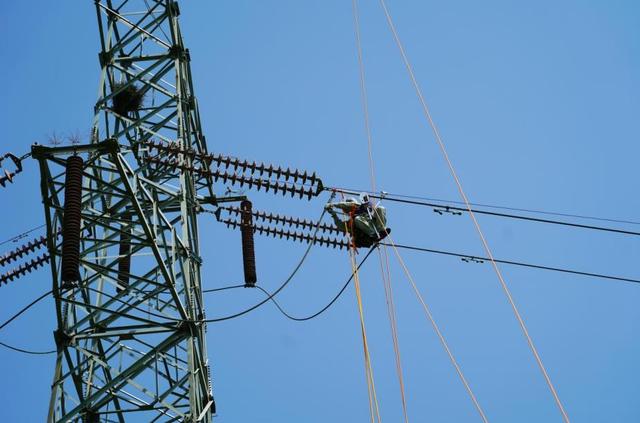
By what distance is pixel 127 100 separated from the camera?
16625 millimetres

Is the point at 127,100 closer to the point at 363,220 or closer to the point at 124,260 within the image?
the point at 124,260

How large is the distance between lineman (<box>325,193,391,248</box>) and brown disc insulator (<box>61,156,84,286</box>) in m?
4.19

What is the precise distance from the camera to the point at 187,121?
16.8 m

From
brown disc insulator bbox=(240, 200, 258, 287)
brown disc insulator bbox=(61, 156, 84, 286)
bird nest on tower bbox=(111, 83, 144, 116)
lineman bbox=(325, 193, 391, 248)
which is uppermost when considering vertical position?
bird nest on tower bbox=(111, 83, 144, 116)

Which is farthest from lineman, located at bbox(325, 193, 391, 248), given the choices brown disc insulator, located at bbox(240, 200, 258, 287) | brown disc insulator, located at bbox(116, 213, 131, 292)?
brown disc insulator, located at bbox(116, 213, 131, 292)

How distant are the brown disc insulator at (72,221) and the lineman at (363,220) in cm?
419

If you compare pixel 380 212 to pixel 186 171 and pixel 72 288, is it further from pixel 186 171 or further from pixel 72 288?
pixel 72 288

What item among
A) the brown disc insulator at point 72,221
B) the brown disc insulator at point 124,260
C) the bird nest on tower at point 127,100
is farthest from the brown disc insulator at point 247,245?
the brown disc insulator at point 72,221

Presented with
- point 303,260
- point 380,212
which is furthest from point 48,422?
point 380,212

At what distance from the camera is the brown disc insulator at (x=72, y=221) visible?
494 inches

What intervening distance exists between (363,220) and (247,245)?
9.68 feet

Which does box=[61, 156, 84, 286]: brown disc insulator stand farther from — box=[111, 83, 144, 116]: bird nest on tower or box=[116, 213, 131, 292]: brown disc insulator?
box=[111, 83, 144, 116]: bird nest on tower

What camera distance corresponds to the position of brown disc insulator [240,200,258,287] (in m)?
17.1

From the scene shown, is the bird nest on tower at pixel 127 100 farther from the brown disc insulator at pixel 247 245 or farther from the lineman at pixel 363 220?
the lineman at pixel 363 220
